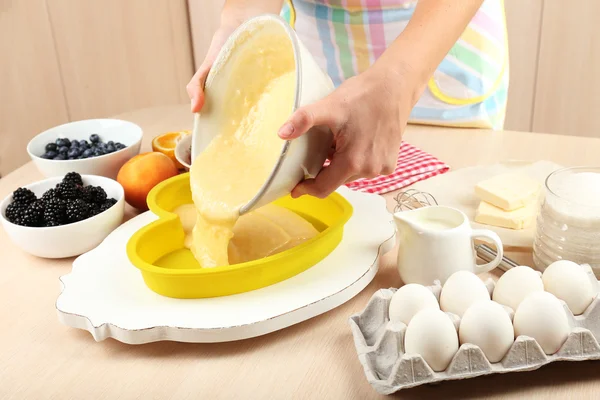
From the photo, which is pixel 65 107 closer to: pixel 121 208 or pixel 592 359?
pixel 121 208

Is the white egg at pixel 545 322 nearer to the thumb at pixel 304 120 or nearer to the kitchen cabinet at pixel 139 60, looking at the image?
the thumb at pixel 304 120

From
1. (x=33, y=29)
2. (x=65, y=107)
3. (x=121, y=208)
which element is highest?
(x=33, y=29)

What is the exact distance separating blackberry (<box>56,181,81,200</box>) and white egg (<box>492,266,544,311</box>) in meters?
0.75

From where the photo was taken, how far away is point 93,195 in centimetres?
121

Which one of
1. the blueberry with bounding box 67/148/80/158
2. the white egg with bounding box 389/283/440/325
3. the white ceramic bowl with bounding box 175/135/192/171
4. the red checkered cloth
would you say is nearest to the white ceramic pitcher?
the white egg with bounding box 389/283/440/325

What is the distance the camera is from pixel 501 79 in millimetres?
1627

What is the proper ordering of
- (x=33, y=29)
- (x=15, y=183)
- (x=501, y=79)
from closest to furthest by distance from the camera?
(x=15, y=183)
(x=501, y=79)
(x=33, y=29)

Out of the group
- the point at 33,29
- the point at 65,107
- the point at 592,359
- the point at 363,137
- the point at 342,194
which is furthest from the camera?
the point at 65,107

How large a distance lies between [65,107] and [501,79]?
1.69 m

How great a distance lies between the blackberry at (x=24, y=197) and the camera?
1176 millimetres

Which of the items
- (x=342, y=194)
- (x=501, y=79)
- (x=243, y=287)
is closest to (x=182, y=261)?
(x=243, y=287)

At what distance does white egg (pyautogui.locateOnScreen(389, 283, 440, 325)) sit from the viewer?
84cm

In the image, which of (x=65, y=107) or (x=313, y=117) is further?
(x=65, y=107)

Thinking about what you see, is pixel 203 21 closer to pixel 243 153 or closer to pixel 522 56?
pixel 522 56
